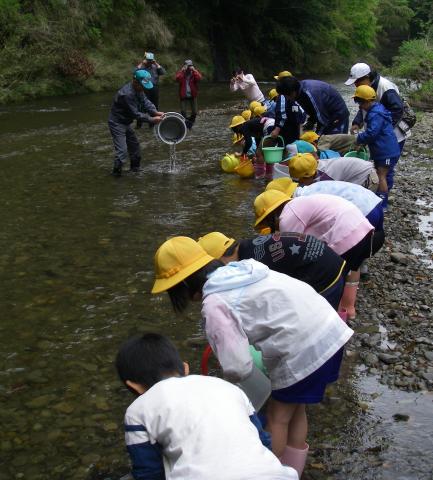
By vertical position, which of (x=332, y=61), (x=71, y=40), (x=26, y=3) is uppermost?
(x=26, y=3)

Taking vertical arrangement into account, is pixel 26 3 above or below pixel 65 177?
above

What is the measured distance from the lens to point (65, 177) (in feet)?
27.5

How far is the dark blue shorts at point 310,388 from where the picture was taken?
2518 mm

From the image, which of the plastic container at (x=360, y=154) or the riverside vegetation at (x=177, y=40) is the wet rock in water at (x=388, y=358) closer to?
the plastic container at (x=360, y=154)

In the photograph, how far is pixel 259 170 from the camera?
338 inches

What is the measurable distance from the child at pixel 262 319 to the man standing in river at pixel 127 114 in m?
5.83

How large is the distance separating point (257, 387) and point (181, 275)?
70 cm

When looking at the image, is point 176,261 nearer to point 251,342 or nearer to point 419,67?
point 251,342

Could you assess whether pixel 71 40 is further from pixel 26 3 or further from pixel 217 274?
pixel 217 274

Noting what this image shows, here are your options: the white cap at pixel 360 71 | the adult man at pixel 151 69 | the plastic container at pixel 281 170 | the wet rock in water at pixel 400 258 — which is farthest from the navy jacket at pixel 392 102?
the adult man at pixel 151 69

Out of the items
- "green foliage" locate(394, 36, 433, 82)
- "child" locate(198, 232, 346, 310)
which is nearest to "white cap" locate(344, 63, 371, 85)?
"child" locate(198, 232, 346, 310)

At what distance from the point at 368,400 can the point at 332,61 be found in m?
33.1

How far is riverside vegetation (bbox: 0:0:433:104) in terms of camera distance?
1709 centimetres

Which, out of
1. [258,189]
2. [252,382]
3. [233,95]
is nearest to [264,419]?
[252,382]
